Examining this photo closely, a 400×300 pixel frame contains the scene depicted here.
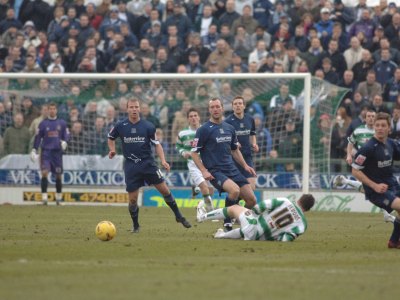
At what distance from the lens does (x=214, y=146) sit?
17922 millimetres

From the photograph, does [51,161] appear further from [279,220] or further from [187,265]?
[187,265]

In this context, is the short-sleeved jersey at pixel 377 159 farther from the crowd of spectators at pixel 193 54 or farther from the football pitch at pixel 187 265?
the crowd of spectators at pixel 193 54

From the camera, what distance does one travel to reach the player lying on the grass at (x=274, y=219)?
15.8 m

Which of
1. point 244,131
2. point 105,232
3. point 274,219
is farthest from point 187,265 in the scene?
point 244,131

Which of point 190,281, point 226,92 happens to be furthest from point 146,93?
point 190,281

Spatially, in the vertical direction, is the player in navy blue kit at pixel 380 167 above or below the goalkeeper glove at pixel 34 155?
above

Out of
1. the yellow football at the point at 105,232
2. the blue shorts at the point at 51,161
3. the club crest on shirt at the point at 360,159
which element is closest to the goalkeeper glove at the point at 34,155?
the blue shorts at the point at 51,161

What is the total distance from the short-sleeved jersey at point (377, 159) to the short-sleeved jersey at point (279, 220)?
1271mm

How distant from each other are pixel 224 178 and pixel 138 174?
1.55 m

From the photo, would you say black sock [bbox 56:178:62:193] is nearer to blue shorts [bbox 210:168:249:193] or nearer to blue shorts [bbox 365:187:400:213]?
Result: blue shorts [bbox 210:168:249:193]

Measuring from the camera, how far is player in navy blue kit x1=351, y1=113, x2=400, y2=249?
1495cm

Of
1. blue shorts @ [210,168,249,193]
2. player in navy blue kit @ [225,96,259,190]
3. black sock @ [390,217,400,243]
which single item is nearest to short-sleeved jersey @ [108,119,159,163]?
blue shorts @ [210,168,249,193]

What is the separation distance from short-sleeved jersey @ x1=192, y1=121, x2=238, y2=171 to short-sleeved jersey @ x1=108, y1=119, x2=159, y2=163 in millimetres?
850

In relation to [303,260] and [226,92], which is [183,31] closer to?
[226,92]
